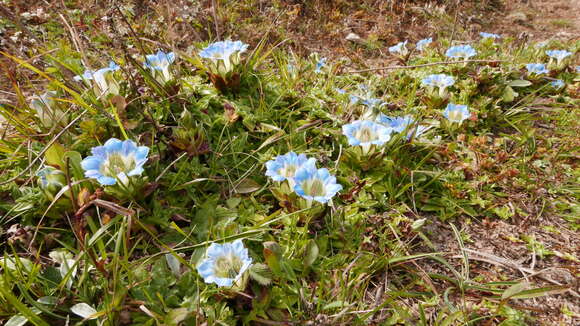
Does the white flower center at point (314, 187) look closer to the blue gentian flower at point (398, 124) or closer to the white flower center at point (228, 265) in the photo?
the white flower center at point (228, 265)

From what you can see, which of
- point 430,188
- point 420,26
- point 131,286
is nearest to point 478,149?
point 430,188

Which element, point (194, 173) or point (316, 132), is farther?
point (316, 132)

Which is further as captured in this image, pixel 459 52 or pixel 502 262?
pixel 459 52

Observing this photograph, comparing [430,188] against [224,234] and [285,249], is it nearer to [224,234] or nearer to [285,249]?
[285,249]

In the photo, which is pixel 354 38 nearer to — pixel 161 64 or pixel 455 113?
pixel 455 113

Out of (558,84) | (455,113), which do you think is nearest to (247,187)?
(455,113)

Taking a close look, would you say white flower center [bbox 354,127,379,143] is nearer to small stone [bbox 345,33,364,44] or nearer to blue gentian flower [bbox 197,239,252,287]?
blue gentian flower [bbox 197,239,252,287]
